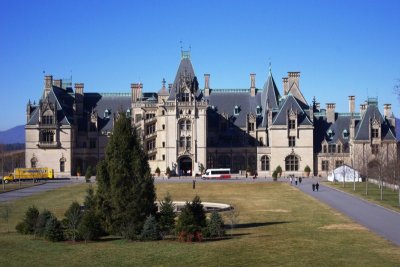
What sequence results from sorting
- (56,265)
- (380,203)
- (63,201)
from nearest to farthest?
1. (56,265)
2. (380,203)
3. (63,201)

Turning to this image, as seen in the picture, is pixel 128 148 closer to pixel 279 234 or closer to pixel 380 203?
pixel 279 234

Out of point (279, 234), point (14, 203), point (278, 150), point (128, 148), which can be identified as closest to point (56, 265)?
point (128, 148)

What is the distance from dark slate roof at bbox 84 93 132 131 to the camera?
108500 millimetres

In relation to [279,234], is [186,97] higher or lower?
higher

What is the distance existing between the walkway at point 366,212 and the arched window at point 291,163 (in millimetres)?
30739

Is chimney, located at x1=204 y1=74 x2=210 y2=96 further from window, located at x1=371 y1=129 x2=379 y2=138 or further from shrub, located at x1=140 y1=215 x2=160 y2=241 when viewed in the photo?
shrub, located at x1=140 y1=215 x2=160 y2=241

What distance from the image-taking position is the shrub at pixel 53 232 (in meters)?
32.1

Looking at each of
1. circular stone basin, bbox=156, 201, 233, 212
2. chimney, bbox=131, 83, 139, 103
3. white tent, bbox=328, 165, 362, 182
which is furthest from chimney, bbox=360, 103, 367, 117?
circular stone basin, bbox=156, 201, 233, 212

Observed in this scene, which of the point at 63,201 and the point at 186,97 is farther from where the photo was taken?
the point at 186,97

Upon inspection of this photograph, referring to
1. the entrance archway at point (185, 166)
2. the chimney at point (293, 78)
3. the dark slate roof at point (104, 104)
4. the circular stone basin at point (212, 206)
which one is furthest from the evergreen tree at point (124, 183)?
the dark slate roof at point (104, 104)

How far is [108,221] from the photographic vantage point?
1335 inches

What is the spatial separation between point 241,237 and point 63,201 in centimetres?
2792

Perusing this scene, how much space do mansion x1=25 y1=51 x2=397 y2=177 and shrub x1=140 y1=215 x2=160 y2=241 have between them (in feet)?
206

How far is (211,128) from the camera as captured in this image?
103750 millimetres
